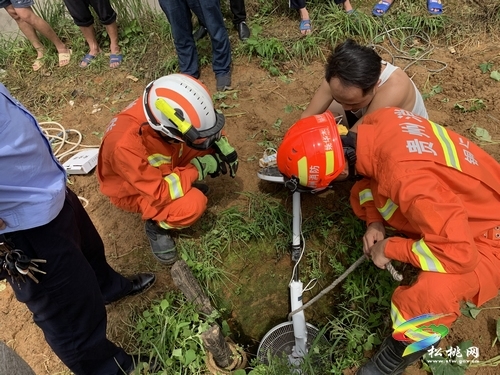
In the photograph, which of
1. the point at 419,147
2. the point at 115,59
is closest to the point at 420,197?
the point at 419,147

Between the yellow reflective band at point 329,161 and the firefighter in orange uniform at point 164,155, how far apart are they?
788 mm

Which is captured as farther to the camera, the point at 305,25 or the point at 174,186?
the point at 305,25

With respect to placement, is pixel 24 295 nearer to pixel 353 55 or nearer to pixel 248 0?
pixel 353 55

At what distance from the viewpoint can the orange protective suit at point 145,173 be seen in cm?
248

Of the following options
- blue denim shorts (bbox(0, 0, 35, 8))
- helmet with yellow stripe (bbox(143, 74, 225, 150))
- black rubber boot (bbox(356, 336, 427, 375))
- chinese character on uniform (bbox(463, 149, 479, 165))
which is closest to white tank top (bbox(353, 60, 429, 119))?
chinese character on uniform (bbox(463, 149, 479, 165))

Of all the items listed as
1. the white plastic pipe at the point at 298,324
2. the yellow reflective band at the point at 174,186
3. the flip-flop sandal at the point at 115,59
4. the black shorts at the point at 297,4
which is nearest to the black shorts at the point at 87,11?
the flip-flop sandal at the point at 115,59

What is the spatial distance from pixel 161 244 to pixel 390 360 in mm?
1799

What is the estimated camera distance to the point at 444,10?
4.70m

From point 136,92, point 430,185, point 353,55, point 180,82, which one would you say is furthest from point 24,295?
point 136,92

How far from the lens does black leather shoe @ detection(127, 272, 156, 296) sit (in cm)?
277

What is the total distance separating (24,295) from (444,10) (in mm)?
5310

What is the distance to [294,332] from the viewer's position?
2725mm

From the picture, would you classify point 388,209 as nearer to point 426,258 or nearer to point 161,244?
point 426,258

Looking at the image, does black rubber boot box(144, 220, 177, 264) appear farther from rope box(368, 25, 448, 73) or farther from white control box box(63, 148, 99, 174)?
rope box(368, 25, 448, 73)
